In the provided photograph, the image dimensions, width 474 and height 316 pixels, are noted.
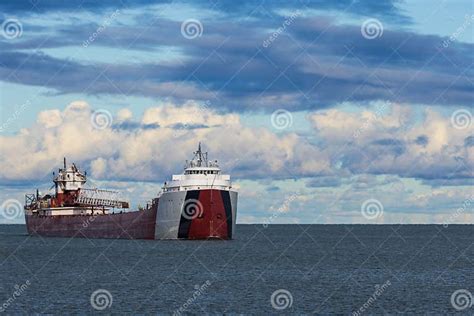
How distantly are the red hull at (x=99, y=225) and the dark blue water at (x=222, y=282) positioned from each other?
1461cm

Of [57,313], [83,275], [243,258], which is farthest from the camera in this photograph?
[243,258]

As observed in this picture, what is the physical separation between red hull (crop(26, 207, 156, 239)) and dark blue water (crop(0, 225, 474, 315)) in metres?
14.6

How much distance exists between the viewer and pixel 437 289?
70.5 m

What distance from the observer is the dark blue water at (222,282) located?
192 feet

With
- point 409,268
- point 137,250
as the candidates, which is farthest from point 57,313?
point 137,250

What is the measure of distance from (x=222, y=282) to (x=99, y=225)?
73.3 m

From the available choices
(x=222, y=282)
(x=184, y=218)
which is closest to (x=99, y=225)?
(x=184, y=218)

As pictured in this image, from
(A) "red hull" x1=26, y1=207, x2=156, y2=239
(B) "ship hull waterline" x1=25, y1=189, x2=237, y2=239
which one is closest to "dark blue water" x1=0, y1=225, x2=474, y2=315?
(B) "ship hull waterline" x1=25, y1=189, x2=237, y2=239

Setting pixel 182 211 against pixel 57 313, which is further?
pixel 182 211

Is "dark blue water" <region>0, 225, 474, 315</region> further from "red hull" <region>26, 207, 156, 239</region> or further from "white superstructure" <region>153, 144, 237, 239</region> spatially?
"red hull" <region>26, 207, 156, 239</region>

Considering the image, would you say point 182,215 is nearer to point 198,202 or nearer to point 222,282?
point 198,202

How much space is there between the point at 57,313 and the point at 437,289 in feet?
102

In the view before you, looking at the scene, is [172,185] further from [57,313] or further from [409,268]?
[57,313]

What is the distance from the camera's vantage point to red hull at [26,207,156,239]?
12681 centimetres
